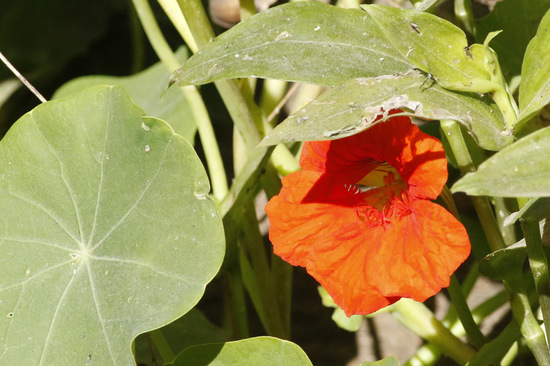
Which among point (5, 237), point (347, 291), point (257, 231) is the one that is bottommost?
point (257, 231)

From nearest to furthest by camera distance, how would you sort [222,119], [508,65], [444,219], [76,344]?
[444,219], [76,344], [508,65], [222,119]

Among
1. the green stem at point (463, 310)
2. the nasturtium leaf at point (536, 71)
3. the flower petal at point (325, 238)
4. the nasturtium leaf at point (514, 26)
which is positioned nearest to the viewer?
the nasturtium leaf at point (536, 71)

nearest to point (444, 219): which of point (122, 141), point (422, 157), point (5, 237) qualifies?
point (422, 157)

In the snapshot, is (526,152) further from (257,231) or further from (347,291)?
(257,231)

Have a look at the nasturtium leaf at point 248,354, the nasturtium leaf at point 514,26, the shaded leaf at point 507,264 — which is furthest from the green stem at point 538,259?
the nasturtium leaf at point 514,26

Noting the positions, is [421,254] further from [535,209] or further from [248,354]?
[248,354]

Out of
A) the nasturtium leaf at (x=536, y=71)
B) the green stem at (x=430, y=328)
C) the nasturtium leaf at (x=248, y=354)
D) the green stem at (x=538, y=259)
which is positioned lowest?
the green stem at (x=430, y=328)

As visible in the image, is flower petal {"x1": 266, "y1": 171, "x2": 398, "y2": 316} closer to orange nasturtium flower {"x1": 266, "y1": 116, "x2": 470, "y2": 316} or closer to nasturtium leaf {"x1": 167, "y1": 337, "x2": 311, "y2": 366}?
orange nasturtium flower {"x1": 266, "y1": 116, "x2": 470, "y2": 316}

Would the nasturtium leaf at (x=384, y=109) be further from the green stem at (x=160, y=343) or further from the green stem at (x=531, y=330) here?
the green stem at (x=160, y=343)
